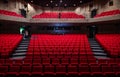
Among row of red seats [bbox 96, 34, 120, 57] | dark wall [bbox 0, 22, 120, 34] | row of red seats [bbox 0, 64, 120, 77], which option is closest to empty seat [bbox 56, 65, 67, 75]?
row of red seats [bbox 0, 64, 120, 77]

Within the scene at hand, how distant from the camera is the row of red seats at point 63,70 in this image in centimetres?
382

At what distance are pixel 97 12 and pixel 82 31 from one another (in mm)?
1978

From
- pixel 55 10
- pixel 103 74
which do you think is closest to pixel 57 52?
pixel 103 74

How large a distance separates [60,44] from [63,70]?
10.9 ft

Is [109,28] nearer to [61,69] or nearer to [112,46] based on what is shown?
[112,46]

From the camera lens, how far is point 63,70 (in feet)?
13.2

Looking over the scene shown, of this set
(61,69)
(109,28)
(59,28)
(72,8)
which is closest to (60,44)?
(61,69)

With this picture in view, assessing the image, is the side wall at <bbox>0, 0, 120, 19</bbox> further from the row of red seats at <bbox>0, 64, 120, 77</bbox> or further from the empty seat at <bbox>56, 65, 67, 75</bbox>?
the empty seat at <bbox>56, 65, 67, 75</bbox>

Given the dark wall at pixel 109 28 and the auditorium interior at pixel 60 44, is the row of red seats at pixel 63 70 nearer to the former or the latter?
the auditorium interior at pixel 60 44

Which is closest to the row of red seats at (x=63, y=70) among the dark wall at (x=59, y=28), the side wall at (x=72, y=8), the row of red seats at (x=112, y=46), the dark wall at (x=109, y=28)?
the row of red seats at (x=112, y=46)

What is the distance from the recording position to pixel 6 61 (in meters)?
4.57

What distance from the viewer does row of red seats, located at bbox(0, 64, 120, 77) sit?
3.82m

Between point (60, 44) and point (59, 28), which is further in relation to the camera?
point (59, 28)

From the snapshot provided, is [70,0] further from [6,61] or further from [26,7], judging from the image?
[6,61]
